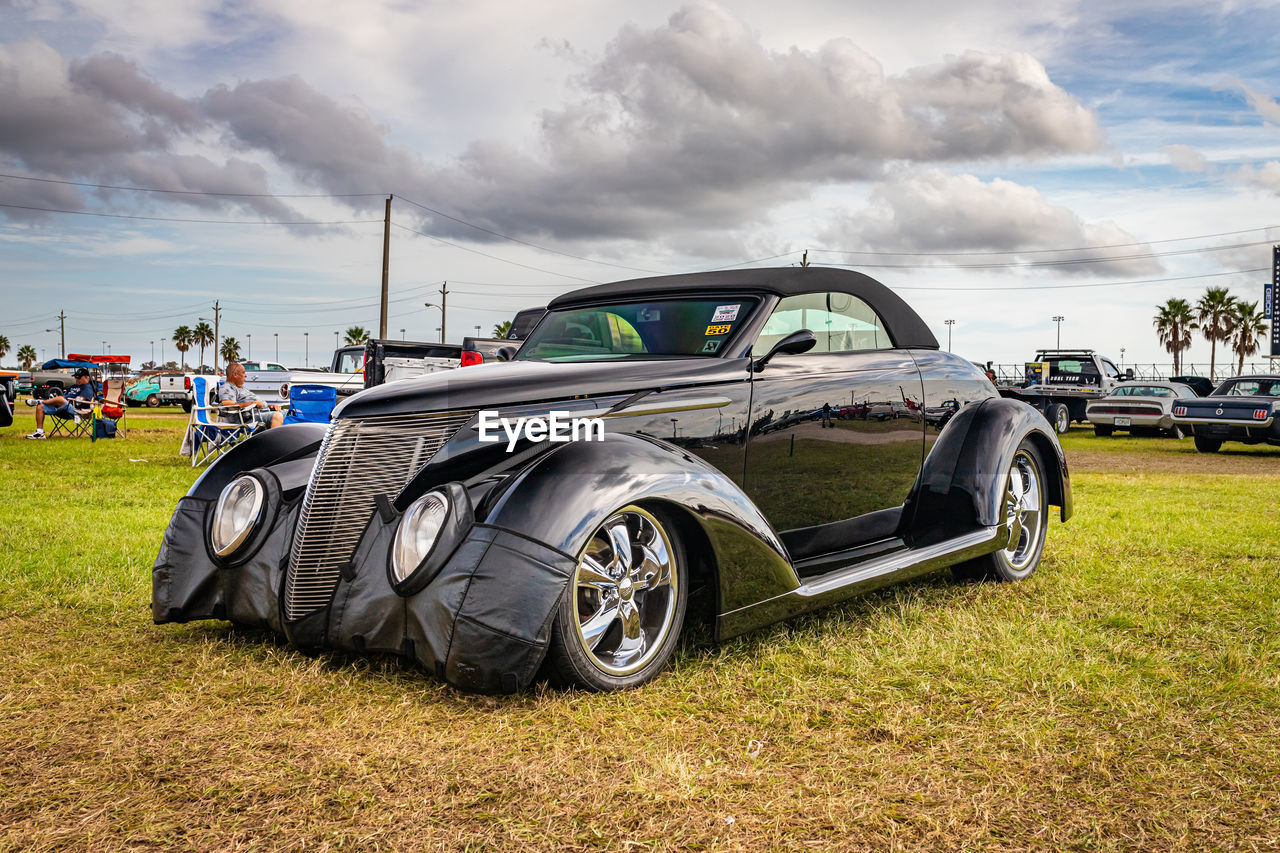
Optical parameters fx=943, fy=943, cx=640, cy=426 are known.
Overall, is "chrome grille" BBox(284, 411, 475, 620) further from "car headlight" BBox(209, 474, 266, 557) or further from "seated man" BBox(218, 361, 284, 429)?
"seated man" BBox(218, 361, 284, 429)

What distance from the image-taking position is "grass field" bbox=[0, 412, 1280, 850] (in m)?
2.54

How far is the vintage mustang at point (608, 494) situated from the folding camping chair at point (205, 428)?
8937 millimetres

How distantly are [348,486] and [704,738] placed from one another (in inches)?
64.9

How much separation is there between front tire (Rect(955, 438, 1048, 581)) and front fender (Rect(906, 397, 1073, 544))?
0.17m

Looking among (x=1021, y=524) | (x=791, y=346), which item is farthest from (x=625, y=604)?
(x=1021, y=524)

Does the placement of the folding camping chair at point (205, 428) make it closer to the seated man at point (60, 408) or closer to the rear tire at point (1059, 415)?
the seated man at point (60, 408)

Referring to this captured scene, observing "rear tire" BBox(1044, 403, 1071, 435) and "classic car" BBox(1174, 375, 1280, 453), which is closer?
"classic car" BBox(1174, 375, 1280, 453)

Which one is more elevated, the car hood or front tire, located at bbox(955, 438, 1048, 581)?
the car hood

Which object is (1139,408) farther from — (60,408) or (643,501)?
(60,408)

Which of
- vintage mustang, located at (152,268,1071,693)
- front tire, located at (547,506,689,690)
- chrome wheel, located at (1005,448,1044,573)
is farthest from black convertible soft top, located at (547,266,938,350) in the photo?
front tire, located at (547,506,689,690)

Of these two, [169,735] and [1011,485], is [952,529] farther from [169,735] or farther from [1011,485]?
[169,735]

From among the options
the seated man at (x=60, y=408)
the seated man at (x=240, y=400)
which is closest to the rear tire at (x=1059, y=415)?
the seated man at (x=240, y=400)

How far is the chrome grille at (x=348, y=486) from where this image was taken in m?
3.61

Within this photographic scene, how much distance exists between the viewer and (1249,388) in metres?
19.3
